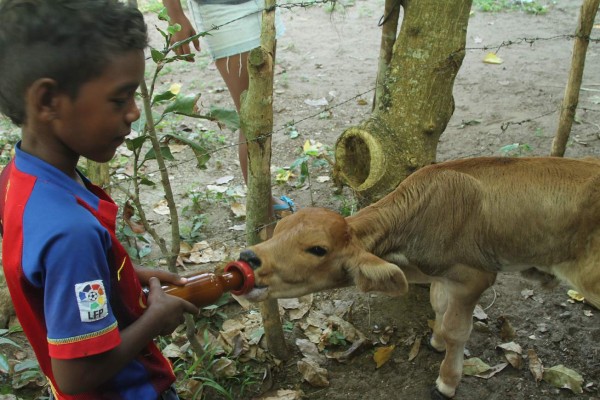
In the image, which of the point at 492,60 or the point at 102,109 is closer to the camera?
the point at 102,109

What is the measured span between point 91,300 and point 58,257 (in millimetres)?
160

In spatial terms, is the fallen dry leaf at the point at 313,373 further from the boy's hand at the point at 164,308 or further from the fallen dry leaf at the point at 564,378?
the boy's hand at the point at 164,308

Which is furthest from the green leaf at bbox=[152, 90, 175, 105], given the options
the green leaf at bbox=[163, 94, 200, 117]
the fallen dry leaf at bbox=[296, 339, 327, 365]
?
the fallen dry leaf at bbox=[296, 339, 327, 365]

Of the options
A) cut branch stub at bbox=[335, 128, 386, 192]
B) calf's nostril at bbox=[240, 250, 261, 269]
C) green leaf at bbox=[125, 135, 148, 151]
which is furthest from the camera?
cut branch stub at bbox=[335, 128, 386, 192]

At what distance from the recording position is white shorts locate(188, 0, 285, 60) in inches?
191

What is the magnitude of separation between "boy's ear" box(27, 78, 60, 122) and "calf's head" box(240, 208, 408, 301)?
63.8 inches

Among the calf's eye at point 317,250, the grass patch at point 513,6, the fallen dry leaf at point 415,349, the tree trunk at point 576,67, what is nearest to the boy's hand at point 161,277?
the calf's eye at point 317,250

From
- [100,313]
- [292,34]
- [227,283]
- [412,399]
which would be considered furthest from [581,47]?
[292,34]

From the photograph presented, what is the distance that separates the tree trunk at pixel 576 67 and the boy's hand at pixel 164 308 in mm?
4371

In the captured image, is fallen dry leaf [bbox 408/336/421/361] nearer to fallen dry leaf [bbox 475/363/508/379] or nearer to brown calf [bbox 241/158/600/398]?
brown calf [bbox 241/158/600/398]

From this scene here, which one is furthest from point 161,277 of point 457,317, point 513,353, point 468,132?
point 468,132

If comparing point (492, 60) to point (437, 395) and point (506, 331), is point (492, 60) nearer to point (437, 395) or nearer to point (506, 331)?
point (506, 331)

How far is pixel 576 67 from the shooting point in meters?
5.18

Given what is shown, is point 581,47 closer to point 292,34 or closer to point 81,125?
point 81,125
